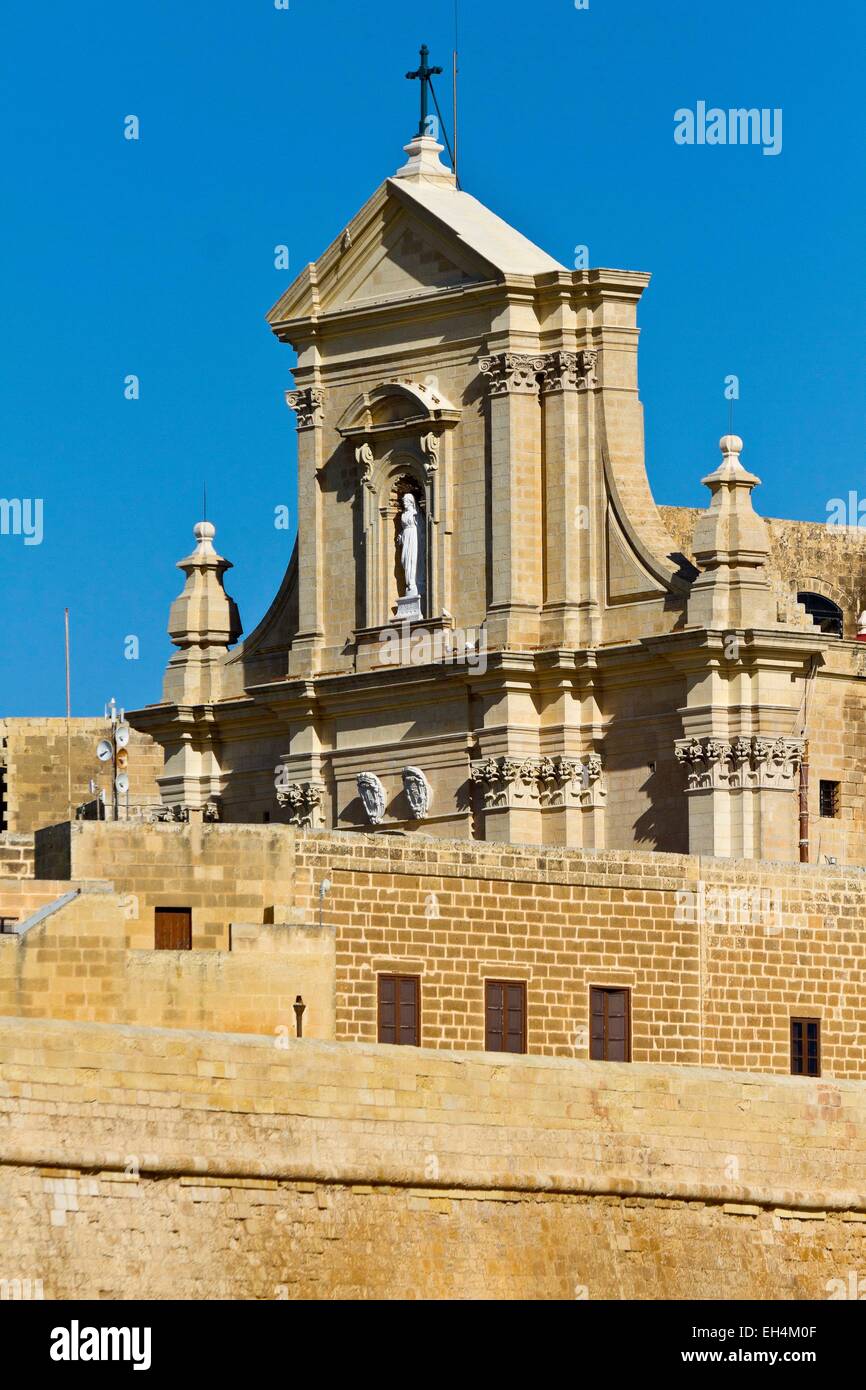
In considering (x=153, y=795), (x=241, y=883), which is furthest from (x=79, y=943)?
(x=153, y=795)

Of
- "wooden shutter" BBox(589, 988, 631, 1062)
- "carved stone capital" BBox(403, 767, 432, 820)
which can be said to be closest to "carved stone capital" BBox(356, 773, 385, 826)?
"carved stone capital" BBox(403, 767, 432, 820)

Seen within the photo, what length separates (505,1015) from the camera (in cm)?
4866

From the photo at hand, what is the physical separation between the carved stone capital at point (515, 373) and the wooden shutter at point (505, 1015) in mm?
17733

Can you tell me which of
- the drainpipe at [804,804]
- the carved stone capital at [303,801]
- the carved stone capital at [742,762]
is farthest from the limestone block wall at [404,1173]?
the carved stone capital at [303,801]

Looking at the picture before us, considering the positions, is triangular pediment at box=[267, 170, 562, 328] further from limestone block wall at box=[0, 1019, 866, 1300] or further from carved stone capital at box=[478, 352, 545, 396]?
limestone block wall at box=[0, 1019, 866, 1300]

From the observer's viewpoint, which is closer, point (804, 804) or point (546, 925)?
point (546, 925)

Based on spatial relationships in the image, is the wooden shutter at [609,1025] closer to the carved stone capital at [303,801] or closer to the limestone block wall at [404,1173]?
the limestone block wall at [404,1173]

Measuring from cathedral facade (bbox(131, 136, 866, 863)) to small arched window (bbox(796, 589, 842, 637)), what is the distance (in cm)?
500

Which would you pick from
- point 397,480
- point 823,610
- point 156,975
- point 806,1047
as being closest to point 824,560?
point 823,610

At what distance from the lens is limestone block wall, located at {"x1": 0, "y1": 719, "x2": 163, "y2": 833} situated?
77562 mm

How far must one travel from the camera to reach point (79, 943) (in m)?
44.6

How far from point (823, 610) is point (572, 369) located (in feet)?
33.6

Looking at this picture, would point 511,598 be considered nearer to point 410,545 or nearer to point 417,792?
point 410,545

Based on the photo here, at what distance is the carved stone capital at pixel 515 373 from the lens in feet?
213
